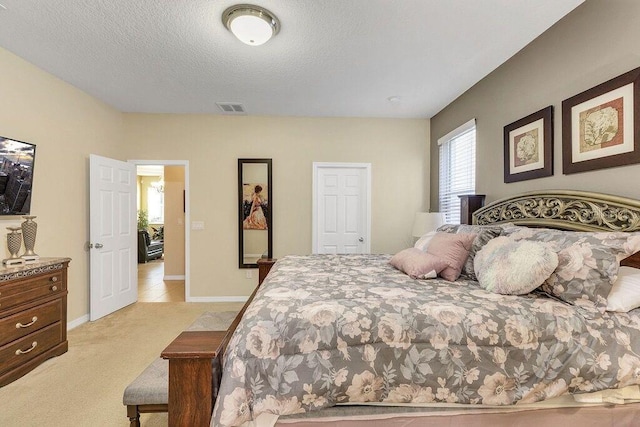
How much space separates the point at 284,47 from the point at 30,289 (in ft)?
9.61

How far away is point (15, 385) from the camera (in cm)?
221

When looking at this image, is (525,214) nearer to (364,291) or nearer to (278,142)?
(364,291)

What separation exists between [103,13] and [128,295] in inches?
136

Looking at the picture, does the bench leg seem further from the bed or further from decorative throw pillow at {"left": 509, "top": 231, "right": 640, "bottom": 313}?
decorative throw pillow at {"left": 509, "top": 231, "right": 640, "bottom": 313}

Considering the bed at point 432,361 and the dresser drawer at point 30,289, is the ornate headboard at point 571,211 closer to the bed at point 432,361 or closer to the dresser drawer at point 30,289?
the bed at point 432,361

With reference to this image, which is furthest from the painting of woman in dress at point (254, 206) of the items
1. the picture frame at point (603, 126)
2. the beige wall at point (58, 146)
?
the picture frame at point (603, 126)

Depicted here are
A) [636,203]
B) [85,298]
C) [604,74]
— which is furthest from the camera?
[85,298]

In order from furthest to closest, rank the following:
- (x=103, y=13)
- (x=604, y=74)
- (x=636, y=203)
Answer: (x=103, y=13)
(x=604, y=74)
(x=636, y=203)

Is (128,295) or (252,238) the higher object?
(252,238)

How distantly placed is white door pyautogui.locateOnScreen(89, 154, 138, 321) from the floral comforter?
3236 mm

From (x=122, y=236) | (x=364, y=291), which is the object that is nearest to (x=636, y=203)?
(x=364, y=291)

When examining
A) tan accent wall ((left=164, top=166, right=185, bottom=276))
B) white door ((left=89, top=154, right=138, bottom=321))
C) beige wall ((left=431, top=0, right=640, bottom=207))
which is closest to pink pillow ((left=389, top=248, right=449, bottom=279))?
beige wall ((left=431, top=0, right=640, bottom=207))

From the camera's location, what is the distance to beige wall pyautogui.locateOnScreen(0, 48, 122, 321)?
272 centimetres

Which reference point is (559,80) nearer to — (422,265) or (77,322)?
(422,265)
